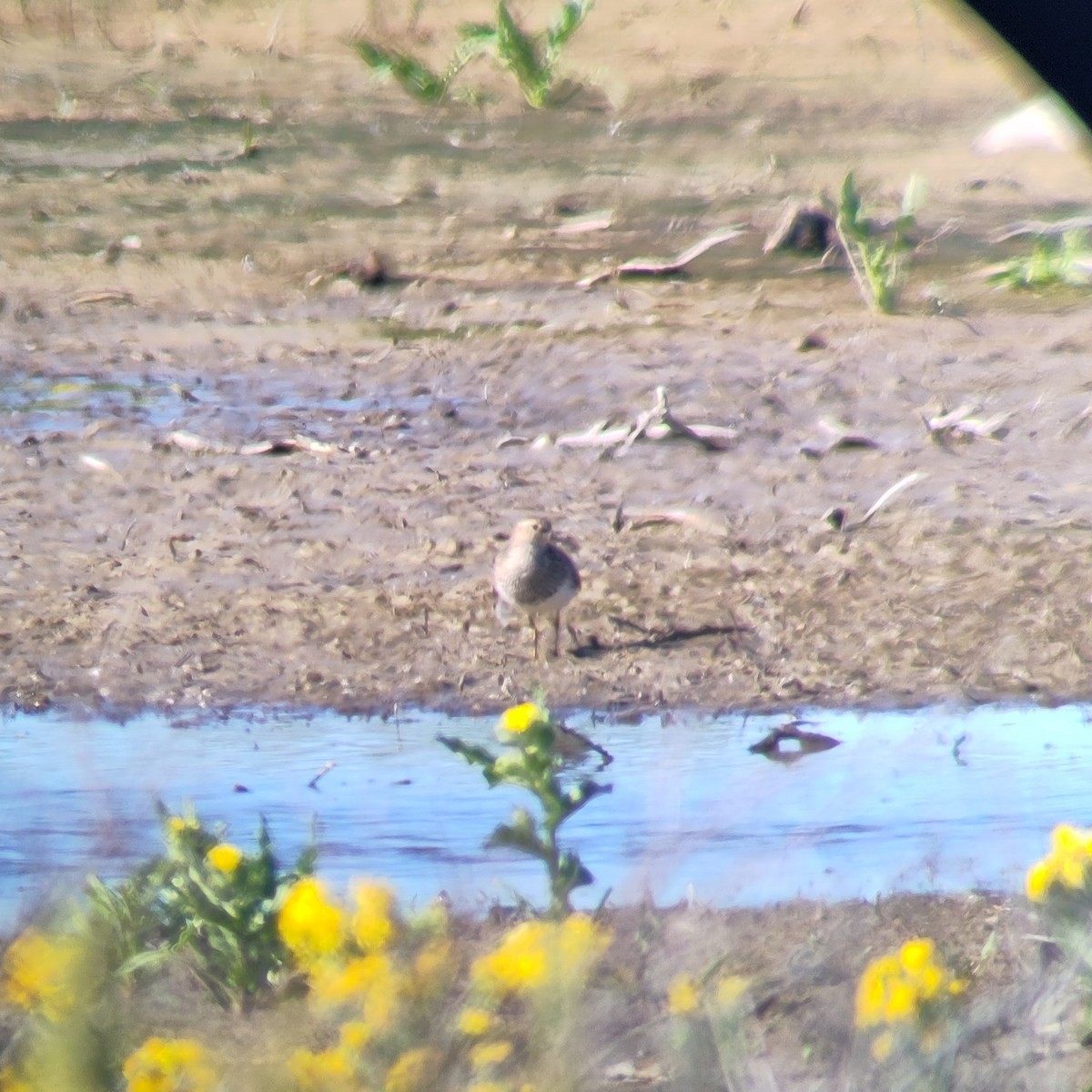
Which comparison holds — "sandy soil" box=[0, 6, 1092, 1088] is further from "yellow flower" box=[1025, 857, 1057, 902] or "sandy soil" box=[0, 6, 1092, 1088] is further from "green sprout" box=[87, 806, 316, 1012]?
"green sprout" box=[87, 806, 316, 1012]

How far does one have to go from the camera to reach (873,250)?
7.74 meters

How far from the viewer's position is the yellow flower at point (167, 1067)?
2.15 metres

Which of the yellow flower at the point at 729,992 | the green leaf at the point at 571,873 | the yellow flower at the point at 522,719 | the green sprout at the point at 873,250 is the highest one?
the yellow flower at the point at 729,992

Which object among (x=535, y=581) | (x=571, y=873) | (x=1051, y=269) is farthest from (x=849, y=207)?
(x=571, y=873)

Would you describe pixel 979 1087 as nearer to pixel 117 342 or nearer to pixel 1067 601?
pixel 1067 601

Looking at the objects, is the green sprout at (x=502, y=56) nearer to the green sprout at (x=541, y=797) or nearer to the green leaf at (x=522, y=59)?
the green leaf at (x=522, y=59)

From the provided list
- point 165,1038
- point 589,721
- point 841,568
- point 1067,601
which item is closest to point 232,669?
point 589,721

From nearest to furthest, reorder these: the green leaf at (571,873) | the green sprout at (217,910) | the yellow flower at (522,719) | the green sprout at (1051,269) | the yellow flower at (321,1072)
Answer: the yellow flower at (321,1072), the green sprout at (217,910), the green leaf at (571,873), the yellow flower at (522,719), the green sprout at (1051,269)

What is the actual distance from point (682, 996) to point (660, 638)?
280cm

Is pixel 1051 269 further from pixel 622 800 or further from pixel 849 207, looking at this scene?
pixel 622 800

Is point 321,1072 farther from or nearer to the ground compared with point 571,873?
farther from the ground

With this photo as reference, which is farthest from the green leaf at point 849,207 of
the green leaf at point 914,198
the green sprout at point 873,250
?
the green leaf at point 914,198

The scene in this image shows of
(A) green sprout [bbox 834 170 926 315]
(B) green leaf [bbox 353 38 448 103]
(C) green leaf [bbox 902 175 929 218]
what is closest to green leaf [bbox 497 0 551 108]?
(B) green leaf [bbox 353 38 448 103]

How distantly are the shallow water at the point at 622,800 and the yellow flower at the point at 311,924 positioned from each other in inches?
8.3
